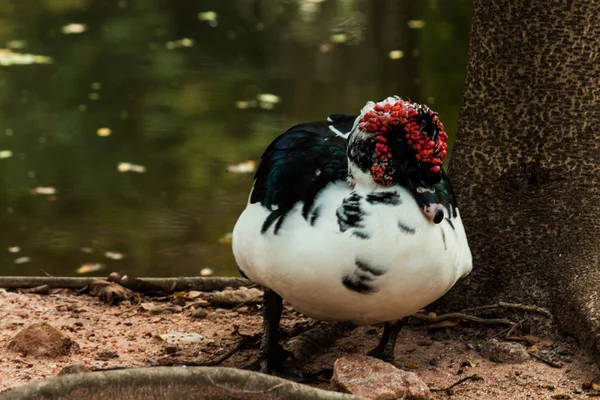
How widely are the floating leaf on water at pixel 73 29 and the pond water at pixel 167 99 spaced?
0.03 meters

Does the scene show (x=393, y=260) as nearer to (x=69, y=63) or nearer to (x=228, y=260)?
(x=228, y=260)

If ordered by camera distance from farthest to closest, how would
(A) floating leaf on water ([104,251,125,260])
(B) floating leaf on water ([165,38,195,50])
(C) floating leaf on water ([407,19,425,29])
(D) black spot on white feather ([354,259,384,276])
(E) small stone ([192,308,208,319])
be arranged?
1. (C) floating leaf on water ([407,19,425,29])
2. (B) floating leaf on water ([165,38,195,50])
3. (A) floating leaf on water ([104,251,125,260])
4. (E) small stone ([192,308,208,319])
5. (D) black spot on white feather ([354,259,384,276])

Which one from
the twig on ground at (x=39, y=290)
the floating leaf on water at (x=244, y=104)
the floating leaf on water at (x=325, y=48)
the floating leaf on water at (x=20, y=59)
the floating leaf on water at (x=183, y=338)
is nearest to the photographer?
the floating leaf on water at (x=183, y=338)

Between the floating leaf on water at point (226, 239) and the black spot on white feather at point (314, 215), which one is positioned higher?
the black spot on white feather at point (314, 215)

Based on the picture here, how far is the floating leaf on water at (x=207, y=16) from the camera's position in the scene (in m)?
11.0

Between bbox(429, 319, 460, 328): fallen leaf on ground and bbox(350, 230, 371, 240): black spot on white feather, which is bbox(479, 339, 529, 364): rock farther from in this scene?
bbox(350, 230, 371, 240): black spot on white feather

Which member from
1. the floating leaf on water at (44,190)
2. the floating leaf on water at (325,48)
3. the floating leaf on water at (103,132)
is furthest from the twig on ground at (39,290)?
the floating leaf on water at (325,48)

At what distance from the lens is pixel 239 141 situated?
741 cm

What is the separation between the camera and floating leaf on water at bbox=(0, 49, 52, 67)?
9.40m

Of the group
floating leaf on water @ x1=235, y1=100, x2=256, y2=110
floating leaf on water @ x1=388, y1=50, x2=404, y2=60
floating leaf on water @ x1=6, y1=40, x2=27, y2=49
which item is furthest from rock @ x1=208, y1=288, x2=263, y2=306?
floating leaf on water @ x1=6, y1=40, x2=27, y2=49

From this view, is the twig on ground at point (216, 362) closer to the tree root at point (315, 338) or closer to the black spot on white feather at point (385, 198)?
the tree root at point (315, 338)

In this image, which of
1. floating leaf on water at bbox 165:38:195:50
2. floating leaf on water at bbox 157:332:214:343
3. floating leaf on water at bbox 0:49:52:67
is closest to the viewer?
floating leaf on water at bbox 157:332:214:343

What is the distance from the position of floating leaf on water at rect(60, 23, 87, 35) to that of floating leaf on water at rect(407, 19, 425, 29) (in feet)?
11.2

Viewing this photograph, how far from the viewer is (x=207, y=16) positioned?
1115cm
